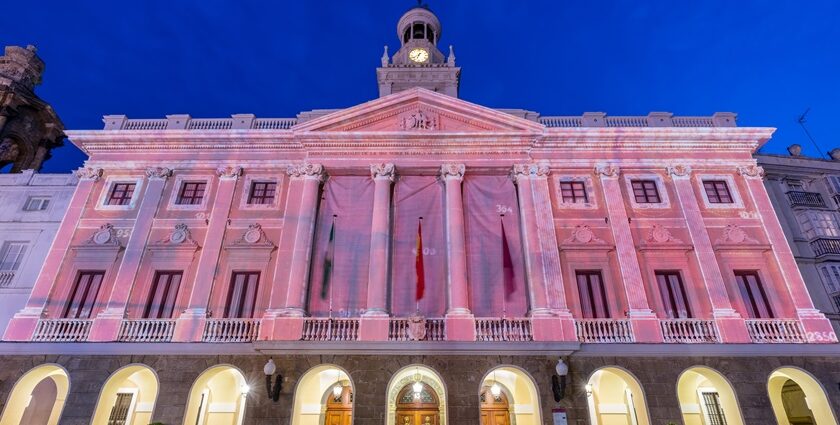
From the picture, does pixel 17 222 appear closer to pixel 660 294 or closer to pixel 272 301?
pixel 272 301

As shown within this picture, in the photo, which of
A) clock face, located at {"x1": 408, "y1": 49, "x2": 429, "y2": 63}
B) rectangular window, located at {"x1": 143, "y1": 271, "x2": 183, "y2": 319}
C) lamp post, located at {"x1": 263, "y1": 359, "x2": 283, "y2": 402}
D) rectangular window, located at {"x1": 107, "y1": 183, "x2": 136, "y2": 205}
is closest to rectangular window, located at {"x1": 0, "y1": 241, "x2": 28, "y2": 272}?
rectangular window, located at {"x1": 107, "y1": 183, "x2": 136, "y2": 205}

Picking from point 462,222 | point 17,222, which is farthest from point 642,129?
point 17,222

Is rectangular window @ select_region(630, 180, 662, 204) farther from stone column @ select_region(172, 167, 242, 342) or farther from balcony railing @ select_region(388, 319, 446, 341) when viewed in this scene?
stone column @ select_region(172, 167, 242, 342)

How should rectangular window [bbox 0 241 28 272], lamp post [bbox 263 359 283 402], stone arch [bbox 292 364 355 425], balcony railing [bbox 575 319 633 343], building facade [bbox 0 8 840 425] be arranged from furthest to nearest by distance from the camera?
rectangular window [bbox 0 241 28 272], balcony railing [bbox 575 319 633 343], building facade [bbox 0 8 840 425], stone arch [bbox 292 364 355 425], lamp post [bbox 263 359 283 402]

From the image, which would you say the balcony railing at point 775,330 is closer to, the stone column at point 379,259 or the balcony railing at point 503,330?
the balcony railing at point 503,330

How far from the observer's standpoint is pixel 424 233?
19.2 meters

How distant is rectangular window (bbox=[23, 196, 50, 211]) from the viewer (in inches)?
843

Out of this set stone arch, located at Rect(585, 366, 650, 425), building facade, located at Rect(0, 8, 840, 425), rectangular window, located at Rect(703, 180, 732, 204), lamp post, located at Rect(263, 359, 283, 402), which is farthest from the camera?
rectangular window, located at Rect(703, 180, 732, 204)

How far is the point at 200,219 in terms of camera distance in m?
19.3

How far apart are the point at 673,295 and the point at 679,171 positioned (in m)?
5.76

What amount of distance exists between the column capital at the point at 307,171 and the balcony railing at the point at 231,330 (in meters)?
6.50

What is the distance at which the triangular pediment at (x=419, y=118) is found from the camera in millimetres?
20500

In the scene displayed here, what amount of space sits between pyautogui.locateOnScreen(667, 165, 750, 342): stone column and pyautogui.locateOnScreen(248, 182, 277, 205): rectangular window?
17.7 metres

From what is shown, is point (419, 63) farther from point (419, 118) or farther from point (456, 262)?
point (456, 262)
